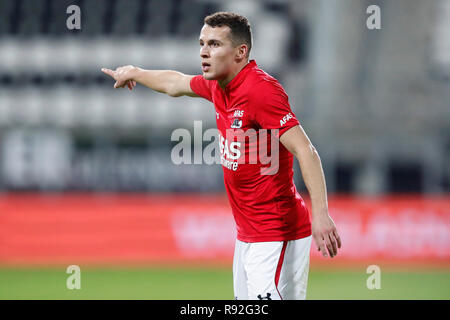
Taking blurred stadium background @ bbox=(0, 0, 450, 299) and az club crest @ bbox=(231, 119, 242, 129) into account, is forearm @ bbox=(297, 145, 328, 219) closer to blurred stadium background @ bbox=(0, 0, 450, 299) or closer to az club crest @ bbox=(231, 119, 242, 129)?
az club crest @ bbox=(231, 119, 242, 129)

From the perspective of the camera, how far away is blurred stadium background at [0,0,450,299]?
10930 mm

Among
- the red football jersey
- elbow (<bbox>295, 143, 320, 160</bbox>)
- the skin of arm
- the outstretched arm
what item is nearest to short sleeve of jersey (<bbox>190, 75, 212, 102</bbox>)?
the outstretched arm

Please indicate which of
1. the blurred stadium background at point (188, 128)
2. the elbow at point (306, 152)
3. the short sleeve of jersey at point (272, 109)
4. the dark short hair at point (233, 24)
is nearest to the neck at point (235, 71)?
the dark short hair at point (233, 24)

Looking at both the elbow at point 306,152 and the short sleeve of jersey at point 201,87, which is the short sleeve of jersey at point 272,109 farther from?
the short sleeve of jersey at point 201,87

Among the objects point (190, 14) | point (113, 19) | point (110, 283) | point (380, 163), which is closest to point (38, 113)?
point (113, 19)

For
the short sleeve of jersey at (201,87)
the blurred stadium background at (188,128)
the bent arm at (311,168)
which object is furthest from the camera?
the blurred stadium background at (188,128)

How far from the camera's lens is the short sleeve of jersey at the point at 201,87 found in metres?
5.00

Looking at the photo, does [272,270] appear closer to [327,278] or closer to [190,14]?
[327,278]

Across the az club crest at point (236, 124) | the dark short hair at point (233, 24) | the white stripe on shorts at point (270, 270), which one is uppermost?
the dark short hair at point (233, 24)

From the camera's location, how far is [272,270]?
448 cm

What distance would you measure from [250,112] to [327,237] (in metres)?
0.94

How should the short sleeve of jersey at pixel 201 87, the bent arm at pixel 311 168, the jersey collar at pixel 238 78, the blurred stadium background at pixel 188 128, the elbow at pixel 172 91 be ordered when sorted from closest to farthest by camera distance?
the bent arm at pixel 311 168
the jersey collar at pixel 238 78
the short sleeve of jersey at pixel 201 87
the elbow at pixel 172 91
the blurred stadium background at pixel 188 128

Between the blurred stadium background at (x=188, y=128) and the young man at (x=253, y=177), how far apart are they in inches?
219

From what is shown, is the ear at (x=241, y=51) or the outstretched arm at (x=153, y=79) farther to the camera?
the outstretched arm at (x=153, y=79)
